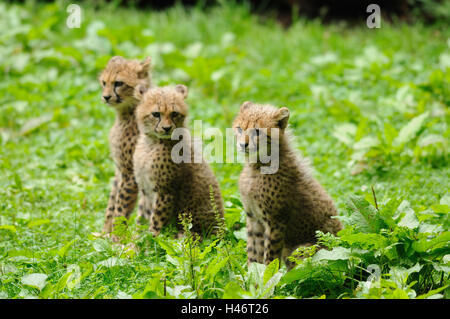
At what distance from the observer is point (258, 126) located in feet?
14.4

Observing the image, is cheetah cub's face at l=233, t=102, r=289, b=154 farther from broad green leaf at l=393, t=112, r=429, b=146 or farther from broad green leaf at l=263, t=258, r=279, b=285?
broad green leaf at l=393, t=112, r=429, b=146

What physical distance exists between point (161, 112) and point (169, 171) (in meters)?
0.48

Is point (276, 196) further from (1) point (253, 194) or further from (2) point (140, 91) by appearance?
(2) point (140, 91)

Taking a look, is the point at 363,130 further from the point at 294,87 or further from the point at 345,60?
→ the point at 345,60

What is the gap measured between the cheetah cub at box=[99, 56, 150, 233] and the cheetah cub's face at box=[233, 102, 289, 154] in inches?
57.0

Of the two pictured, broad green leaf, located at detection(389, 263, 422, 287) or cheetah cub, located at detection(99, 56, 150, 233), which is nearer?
broad green leaf, located at detection(389, 263, 422, 287)

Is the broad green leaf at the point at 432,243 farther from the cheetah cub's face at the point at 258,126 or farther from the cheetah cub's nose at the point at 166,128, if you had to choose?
the cheetah cub's nose at the point at 166,128

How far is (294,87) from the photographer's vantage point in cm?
868

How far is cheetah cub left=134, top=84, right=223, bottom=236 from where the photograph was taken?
16.6 feet

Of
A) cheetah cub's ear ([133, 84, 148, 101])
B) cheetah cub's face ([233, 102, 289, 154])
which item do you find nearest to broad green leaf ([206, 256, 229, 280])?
cheetah cub's face ([233, 102, 289, 154])

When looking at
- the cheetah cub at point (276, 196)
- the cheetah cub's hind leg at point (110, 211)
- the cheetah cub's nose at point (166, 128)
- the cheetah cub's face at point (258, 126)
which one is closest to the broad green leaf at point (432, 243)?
the cheetah cub at point (276, 196)

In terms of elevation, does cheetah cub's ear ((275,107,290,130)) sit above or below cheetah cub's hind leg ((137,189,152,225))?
above

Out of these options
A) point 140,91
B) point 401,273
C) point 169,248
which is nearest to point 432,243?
point 401,273
